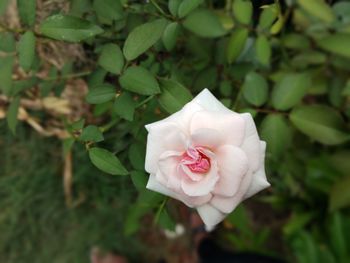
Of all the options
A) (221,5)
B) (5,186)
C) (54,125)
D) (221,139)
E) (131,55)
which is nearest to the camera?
(221,139)

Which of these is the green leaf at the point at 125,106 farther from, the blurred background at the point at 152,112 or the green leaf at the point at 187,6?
the green leaf at the point at 187,6

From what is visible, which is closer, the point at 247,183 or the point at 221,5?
the point at 247,183

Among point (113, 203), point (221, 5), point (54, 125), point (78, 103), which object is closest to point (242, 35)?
point (221, 5)

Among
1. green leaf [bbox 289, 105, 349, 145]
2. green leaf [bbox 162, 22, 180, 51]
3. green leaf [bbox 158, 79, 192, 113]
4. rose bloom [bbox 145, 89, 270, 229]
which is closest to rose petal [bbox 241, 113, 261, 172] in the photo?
rose bloom [bbox 145, 89, 270, 229]

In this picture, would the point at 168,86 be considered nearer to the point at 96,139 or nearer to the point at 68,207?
the point at 96,139

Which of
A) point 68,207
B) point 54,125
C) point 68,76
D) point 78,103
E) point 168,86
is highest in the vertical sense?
point 168,86

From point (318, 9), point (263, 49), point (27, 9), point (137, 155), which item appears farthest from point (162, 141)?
point (318, 9)

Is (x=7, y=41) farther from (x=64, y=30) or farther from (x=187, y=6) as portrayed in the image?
(x=187, y=6)
